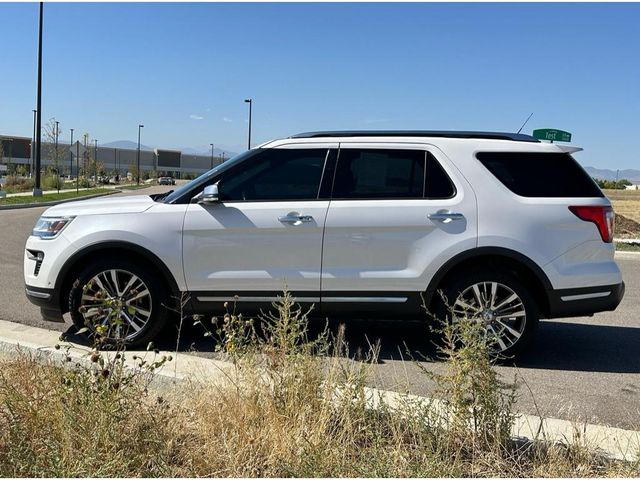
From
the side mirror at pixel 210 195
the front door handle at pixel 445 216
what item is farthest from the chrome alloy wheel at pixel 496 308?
the side mirror at pixel 210 195


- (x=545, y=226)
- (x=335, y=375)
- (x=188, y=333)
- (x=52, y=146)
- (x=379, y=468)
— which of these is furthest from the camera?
(x=52, y=146)

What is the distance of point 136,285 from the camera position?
5020 millimetres

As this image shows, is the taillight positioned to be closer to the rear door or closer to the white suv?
the white suv

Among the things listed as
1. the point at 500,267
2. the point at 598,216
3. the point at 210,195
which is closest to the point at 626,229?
the point at 598,216

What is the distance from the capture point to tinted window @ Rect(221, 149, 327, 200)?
509cm

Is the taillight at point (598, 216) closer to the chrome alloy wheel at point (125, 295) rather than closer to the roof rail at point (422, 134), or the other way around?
the roof rail at point (422, 134)

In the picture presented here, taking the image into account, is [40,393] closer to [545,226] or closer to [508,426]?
[508,426]

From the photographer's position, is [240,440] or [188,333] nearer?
[240,440]

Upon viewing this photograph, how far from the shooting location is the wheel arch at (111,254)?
196 inches

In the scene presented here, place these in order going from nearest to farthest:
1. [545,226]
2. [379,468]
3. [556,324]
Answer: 1. [379,468]
2. [545,226]
3. [556,324]

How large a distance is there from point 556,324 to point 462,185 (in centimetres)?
270

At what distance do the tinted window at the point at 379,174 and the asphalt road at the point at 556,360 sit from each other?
4.41ft

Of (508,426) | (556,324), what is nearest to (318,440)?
(508,426)

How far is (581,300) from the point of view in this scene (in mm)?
4949
